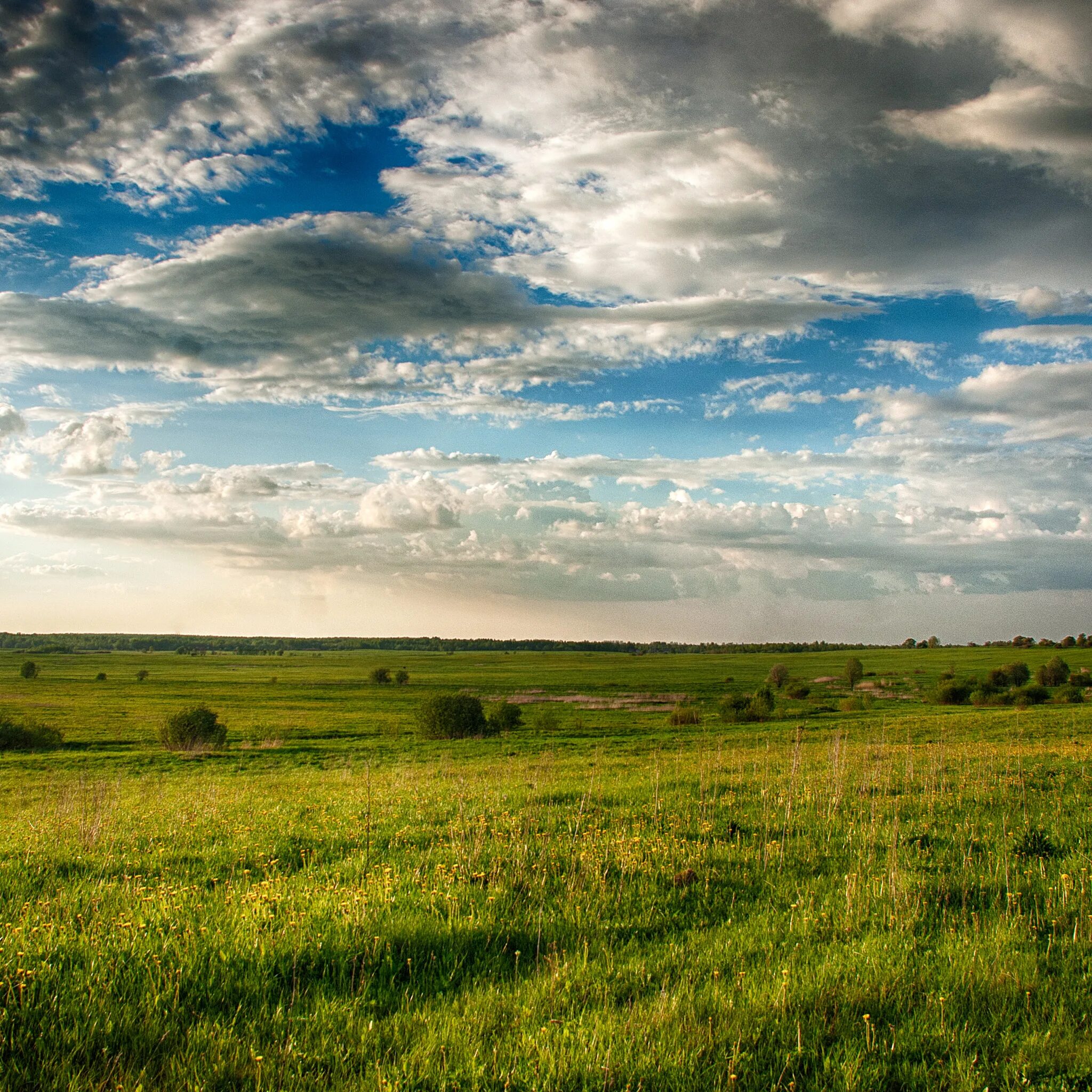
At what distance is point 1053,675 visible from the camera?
3708 inches

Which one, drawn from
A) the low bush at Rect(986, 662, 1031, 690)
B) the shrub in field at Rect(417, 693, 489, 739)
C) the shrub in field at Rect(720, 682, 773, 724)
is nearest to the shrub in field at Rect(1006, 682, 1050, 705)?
the low bush at Rect(986, 662, 1031, 690)

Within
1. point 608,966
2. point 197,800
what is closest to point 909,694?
point 197,800

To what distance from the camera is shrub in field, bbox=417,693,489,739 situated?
5391 cm

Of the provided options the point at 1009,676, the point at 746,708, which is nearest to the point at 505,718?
the point at 746,708

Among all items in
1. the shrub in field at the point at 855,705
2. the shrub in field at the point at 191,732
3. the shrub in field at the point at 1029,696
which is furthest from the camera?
the shrub in field at the point at 1029,696

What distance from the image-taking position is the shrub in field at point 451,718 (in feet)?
177

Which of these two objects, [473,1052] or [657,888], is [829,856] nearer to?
[657,888]

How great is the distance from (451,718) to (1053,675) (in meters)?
81.5

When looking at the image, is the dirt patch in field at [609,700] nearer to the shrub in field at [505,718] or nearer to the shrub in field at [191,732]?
the shrub in field at [505,718]

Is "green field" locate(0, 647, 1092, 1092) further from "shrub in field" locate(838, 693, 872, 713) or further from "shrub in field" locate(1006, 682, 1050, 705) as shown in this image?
"shrub in field" locate(1006, 682, 1050, 705)

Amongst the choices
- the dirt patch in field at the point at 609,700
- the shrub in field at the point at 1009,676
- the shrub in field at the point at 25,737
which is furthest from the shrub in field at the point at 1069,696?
the shrub in field at the point at 25,737

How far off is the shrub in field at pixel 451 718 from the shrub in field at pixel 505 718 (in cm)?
237

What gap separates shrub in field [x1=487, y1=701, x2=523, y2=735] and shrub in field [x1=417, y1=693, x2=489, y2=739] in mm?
2372

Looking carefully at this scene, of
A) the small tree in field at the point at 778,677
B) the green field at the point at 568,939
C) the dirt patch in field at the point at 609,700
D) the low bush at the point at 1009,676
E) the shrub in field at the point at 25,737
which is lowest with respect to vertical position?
the dirt patch in field at the point at 609,700
